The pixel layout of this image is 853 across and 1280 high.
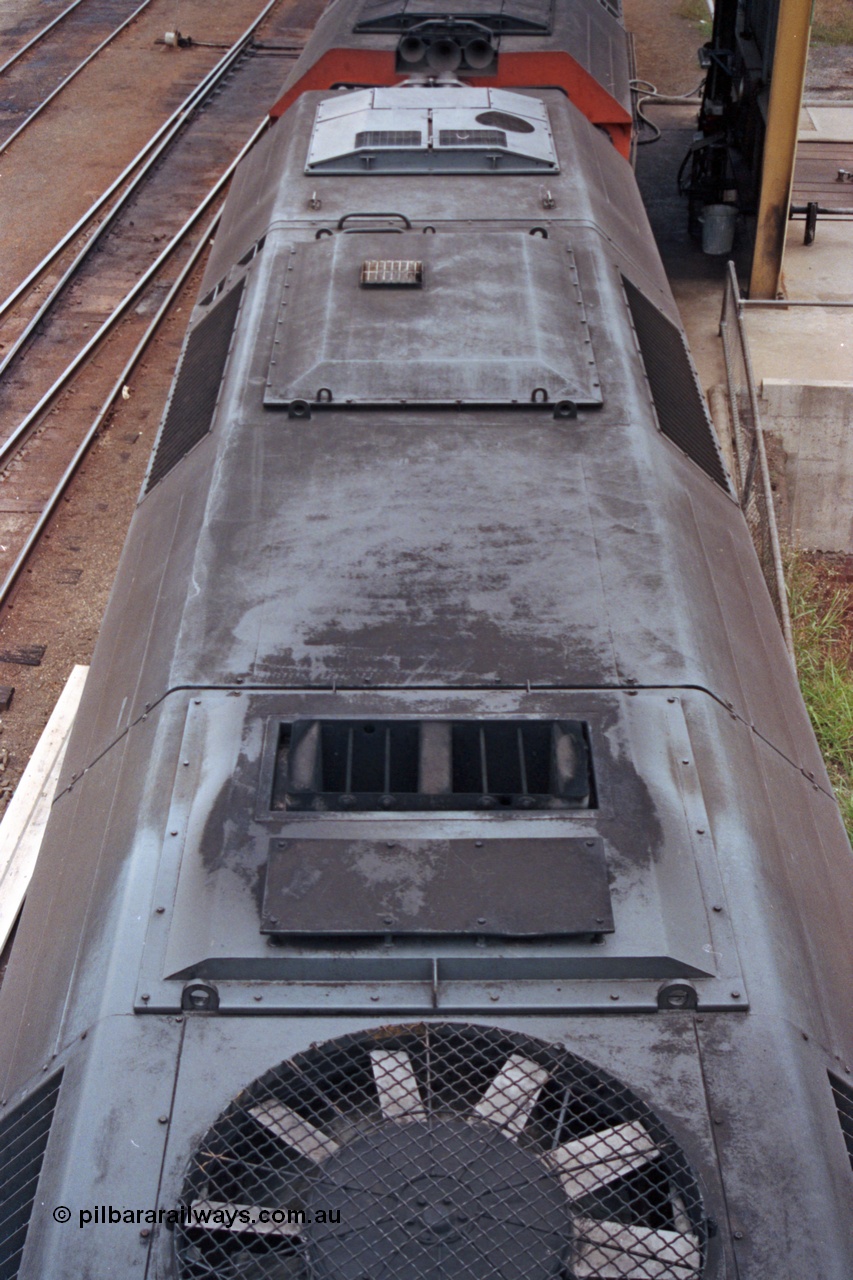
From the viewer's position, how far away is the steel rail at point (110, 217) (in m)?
14.9

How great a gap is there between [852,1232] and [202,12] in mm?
26278

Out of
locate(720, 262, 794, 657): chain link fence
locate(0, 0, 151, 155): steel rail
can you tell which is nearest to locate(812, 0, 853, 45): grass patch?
locate(0, 0, 151, 155): steel rail

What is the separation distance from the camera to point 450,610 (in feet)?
19.6

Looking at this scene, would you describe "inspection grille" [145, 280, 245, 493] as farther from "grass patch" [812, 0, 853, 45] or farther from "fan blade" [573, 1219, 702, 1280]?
"grass patch" [812, 0, 853, 45]

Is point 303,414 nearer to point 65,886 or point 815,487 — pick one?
point 65,886

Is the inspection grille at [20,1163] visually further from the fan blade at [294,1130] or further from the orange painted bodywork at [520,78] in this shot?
the orange painted bodywork at [520,78]

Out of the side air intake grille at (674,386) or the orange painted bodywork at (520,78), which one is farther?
the orange painted bodywork at (520,78)

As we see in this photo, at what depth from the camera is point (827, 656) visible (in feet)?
39.3

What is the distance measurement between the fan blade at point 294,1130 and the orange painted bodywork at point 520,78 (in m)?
9.57

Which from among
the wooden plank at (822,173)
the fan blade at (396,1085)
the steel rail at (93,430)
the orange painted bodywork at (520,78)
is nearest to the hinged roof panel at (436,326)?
the orange painted bodywork at (520,78)

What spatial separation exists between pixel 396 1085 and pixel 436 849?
3.16 ft

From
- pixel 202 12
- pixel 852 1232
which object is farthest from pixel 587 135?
pixel 202 12

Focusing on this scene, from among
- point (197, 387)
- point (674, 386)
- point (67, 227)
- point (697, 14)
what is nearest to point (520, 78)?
point (674, 386)

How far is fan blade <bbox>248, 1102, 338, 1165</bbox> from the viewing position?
402 cm
